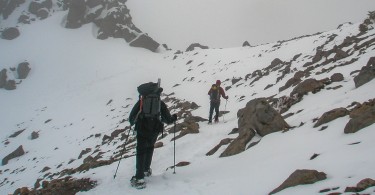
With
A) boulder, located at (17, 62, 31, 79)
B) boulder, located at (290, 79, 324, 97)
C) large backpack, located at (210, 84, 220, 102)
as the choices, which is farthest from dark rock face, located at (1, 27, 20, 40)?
boulder, located at (290, 79, 324, 97)

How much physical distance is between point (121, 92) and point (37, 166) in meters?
19.0

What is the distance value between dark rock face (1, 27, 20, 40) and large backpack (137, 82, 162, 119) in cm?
6604

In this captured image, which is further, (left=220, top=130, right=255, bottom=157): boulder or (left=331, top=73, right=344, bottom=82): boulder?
(left=331, top=73, right=344, bottom=82): boulder

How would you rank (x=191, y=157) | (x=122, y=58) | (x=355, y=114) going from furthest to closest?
(x=122, y=58)
(x=191, y=157)
(x=355, y=114)

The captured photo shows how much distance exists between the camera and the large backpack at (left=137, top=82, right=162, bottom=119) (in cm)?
881

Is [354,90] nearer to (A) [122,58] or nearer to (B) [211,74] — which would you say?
(B) [211,74]

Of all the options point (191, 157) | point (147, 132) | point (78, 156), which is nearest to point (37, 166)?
point (78, 156)

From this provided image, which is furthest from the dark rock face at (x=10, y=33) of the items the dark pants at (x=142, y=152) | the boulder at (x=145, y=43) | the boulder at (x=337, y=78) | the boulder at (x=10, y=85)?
the dark pants at (x=142, y=152)

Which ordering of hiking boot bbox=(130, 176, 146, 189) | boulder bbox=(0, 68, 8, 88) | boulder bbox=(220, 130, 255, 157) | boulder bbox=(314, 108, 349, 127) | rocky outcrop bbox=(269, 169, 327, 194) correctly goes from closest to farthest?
1. rocky outcrop bbox=(269, 169, 327, 194)
2. hiking boot bbox=(130, 176, 146, 189)
3. boulder bbox=(314, 108, 349, 127)
4. boulder bbox=(220, 130, 255, 157)
5. boulder bbox=(0, 68, 8, 88)

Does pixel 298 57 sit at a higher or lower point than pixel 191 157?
higher

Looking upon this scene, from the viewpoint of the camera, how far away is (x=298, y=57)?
32219mm

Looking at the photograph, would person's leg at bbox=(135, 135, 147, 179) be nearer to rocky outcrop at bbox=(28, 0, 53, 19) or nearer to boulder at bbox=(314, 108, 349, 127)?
boulder at bbox=(314, 108, 349, 127)

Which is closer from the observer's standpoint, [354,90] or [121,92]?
[354,90]

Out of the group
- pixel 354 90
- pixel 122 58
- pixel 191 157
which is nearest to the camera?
pixel 191 157
